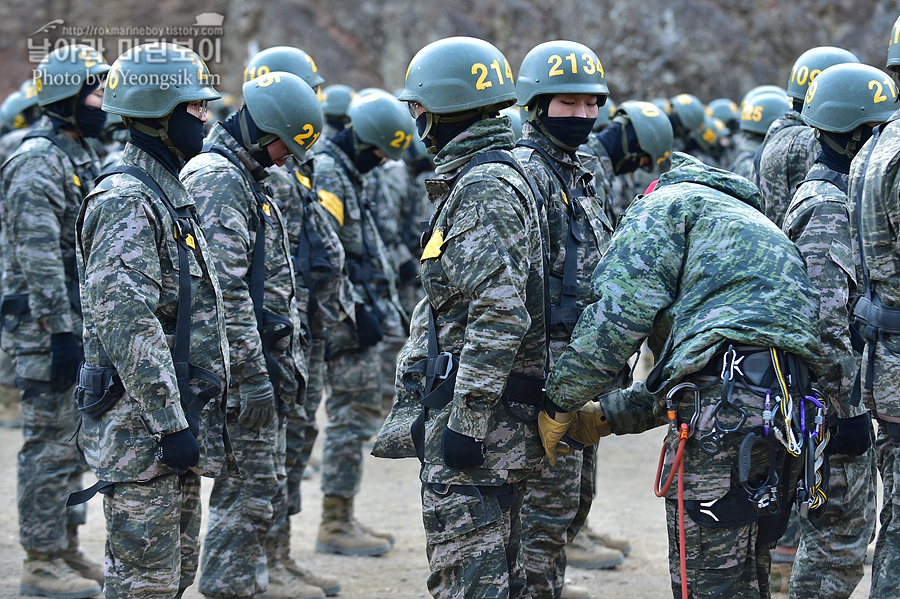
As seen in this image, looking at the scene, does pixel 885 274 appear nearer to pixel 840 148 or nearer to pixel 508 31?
pixel 840 148

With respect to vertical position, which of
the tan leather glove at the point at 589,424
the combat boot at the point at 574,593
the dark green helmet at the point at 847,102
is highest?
the dark green helmet at the point at 847,102

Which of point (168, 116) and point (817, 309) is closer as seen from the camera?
point (817, 309)

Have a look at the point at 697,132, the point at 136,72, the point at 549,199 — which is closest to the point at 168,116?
the point at 136,72

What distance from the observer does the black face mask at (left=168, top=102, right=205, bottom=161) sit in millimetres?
3986

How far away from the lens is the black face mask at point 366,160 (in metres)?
6.57

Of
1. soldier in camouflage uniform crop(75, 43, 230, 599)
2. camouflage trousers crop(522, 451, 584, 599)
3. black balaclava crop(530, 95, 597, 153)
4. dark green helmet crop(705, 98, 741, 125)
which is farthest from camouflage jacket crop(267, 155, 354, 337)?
dark green helmet crop(705, 98, 741, 125)

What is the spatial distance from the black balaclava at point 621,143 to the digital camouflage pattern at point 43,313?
3.44 m

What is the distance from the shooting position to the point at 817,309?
11.2 feet

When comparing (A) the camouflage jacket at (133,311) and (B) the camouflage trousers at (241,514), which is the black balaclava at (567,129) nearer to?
(A) the camouflage jacket at (133,311)

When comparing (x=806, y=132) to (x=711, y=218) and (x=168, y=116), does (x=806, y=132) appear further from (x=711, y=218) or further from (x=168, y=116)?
(x=168, y=116)

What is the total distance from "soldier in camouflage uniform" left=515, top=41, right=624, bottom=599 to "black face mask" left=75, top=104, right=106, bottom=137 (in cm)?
285

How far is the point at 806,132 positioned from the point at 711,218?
116 inches

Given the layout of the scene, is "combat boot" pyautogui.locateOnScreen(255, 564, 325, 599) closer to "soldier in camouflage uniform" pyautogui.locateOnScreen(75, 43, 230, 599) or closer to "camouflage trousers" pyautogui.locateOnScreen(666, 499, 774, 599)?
"soldier in camouflage uniform" pyautogui.locateOnScreen(75, 43, 230, 599)

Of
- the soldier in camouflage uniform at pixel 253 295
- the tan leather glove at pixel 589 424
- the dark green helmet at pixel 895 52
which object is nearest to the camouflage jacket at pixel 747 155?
the dark green helmet at pixel 895 52
